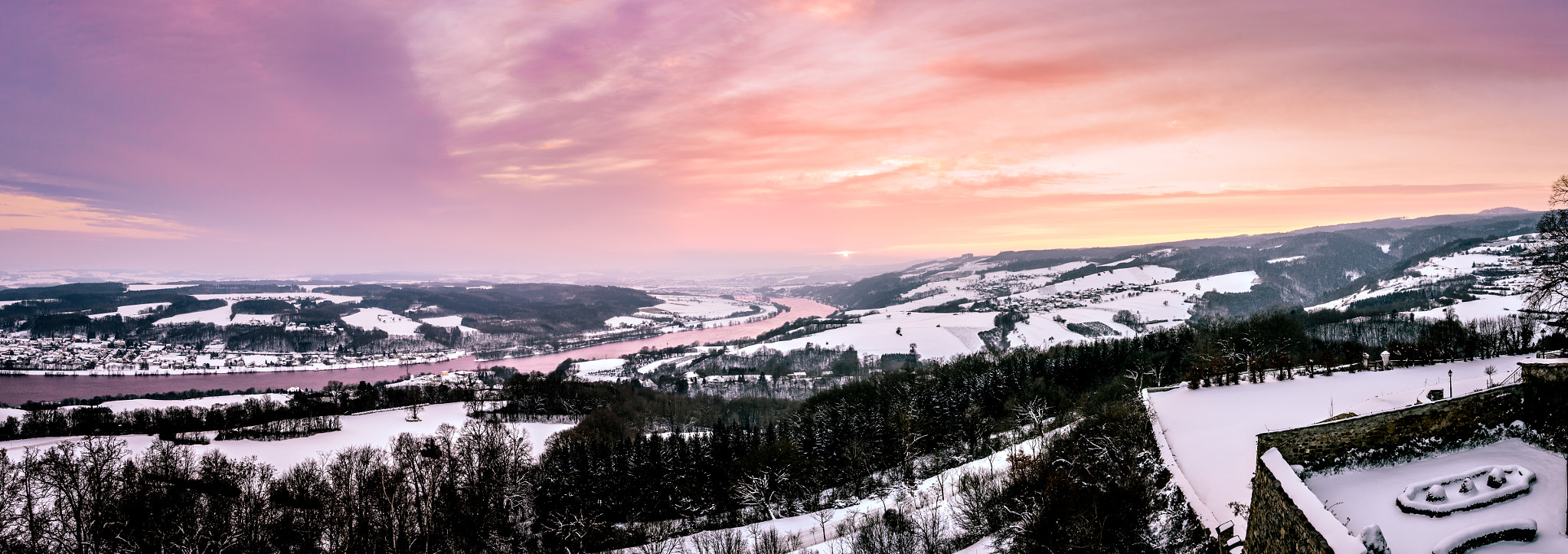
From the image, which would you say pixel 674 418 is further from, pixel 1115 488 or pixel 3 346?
pixel 3 346

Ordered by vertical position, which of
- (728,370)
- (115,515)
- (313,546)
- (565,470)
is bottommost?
(728,370)

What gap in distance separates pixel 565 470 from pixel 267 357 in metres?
159

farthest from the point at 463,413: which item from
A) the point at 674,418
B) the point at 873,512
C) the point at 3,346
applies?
the point at 3,346

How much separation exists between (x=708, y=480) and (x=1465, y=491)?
4105 cm

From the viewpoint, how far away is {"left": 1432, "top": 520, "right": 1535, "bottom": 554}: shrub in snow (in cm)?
982

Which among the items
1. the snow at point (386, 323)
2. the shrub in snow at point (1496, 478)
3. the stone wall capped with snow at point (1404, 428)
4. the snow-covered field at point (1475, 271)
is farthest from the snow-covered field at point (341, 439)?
the snow-covered field at point (1475, 271)

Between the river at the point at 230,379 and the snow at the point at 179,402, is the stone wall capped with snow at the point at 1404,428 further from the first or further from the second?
the river at the point at 230,379

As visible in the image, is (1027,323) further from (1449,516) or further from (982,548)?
(1449,516)

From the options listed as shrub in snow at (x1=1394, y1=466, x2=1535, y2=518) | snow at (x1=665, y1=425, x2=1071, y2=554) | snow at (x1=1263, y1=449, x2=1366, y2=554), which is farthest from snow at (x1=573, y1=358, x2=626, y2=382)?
shrub in snow at (x1=1394, y1=466, x2=1535, y2=518)

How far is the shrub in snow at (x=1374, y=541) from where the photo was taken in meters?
9.56

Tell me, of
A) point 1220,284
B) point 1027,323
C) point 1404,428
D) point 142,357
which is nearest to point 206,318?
point 142,357

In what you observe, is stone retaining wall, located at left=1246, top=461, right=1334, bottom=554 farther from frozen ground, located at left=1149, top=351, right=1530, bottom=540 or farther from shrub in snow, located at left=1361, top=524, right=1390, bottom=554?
frozen ground, located at left=1149, top=351, right=1530, bottom=540

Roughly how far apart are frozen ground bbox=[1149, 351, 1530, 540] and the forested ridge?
1.32 metres

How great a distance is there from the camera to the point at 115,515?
25.6 meters
